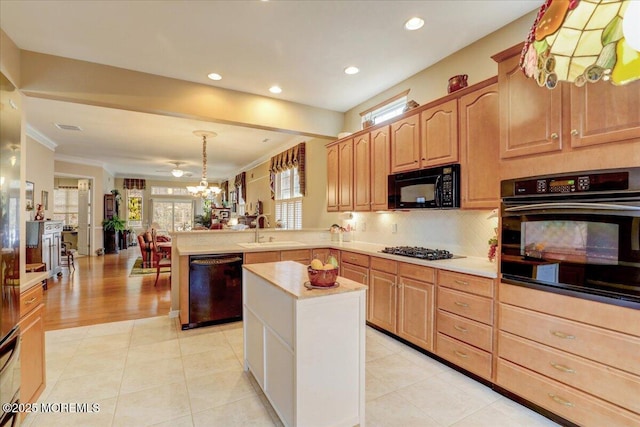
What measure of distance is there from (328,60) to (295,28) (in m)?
0.61

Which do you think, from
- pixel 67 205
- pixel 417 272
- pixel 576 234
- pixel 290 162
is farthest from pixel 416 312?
pixel 67 205

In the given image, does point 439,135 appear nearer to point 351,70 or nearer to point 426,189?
point 426,189

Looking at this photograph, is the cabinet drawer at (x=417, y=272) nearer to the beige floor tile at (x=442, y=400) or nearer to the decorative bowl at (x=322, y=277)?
the beige floor tile at (x=442, y=400)

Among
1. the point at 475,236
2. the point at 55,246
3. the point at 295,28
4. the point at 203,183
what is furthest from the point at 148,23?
the point at 55,246

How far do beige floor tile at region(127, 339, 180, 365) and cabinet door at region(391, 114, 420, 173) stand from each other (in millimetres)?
2942

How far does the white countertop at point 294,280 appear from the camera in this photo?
1.63 metres

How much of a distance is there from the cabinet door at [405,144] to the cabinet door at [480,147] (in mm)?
496

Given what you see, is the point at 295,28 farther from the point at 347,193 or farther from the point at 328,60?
the point at 347,193

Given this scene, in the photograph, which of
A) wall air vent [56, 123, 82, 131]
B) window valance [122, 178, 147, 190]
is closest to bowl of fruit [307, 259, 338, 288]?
wall air vent [56, 123, 82, 131]

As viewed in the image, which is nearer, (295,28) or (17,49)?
(295,28)

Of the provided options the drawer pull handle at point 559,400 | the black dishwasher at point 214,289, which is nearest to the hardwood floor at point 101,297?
the black dishwasher at point 214,289

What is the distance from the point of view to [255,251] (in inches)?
143

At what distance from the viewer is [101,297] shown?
4.64 metres

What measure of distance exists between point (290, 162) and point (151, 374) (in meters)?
4.57
